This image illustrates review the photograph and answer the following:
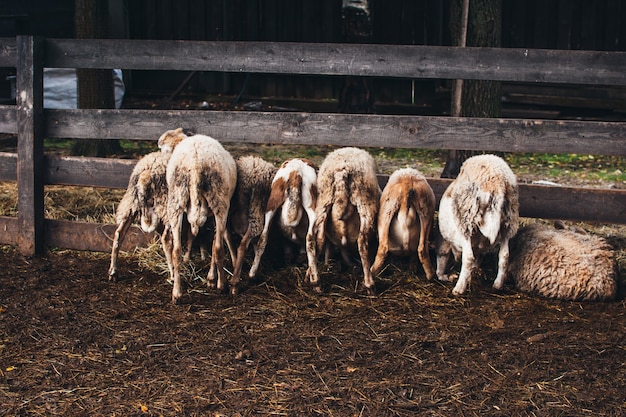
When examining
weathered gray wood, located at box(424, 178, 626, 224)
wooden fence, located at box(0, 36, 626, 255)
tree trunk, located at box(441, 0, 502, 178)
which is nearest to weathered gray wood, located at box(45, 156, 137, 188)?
wooden fence, located at box(0, 36, 626, 255)

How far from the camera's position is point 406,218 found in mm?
6375

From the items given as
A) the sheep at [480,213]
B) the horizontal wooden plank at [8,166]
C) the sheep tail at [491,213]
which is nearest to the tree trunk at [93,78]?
the horizontal wooden plank at [8,166]

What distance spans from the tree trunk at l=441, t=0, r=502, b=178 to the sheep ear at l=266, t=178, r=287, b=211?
11.0ft

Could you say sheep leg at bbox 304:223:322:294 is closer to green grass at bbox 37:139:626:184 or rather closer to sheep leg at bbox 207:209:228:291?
sheep leg at bbox 207:209:228:291

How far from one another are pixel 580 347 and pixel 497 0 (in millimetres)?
5379

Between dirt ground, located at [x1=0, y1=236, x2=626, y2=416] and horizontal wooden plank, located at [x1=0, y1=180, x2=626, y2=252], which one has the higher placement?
horizontal wooden plank, located at [x1=0, y1=180, x2=626, y2=252]

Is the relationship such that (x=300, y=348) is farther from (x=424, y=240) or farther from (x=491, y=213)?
(x=491, y=213)

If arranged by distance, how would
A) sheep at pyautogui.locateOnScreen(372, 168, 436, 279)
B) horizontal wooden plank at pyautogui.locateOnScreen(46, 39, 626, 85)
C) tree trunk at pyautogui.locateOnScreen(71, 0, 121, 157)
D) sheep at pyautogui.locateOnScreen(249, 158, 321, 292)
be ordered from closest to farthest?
sheep at pyautogui.locateOnScreen(372, 168, 436, 279), sheep at pyautogui.locateOnScreen(249, 158, 321, 292), horizontal wooden plank at pyautogui.locateOnScreen(46, 39, 626, 85), tree trunk at pyautogui.locateOnScreen(71, 0, 121, 157)

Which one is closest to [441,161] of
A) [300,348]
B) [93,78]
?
[93,78]

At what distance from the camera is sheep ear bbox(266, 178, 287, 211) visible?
6.54 meters

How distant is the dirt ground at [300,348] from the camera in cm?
450

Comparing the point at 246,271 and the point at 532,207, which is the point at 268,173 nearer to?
the point at 246,271

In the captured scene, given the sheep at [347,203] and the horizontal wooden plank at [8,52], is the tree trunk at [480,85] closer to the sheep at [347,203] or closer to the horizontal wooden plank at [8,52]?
the sheep at [347,203]

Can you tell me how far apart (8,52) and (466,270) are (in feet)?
14.5
